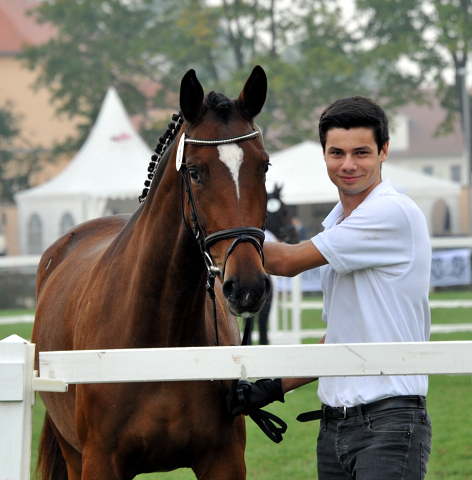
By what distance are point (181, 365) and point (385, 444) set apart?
0.67 meters

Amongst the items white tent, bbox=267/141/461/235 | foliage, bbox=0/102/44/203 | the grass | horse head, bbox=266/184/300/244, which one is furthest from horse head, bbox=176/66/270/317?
foliage, bbox=0/102/44/203

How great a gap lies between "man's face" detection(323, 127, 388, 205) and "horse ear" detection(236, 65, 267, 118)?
0.45 meters

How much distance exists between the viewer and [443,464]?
5.40 metres

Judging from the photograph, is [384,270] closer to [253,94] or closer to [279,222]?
[253,94]

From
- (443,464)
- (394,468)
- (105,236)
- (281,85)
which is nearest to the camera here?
(394,468)

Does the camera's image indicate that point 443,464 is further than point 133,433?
Yes

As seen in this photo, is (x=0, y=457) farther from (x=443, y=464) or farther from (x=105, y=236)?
(x=443, y=464)

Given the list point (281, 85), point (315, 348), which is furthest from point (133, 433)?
point (281, 85)

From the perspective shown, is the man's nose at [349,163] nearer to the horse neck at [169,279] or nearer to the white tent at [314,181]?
the horse neck at [169,279]

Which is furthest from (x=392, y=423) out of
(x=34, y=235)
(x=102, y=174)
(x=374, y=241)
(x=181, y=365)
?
(x=34, y=235)

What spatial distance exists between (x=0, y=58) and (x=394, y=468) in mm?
44132

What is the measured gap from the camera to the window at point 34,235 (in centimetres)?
2364

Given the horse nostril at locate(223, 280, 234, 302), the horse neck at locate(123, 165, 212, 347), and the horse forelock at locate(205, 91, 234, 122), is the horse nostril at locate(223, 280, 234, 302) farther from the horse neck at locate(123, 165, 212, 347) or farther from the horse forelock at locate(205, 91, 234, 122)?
the horse forelock at locate(205, 91, 234, 122)

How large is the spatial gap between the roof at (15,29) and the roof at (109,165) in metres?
25.4
